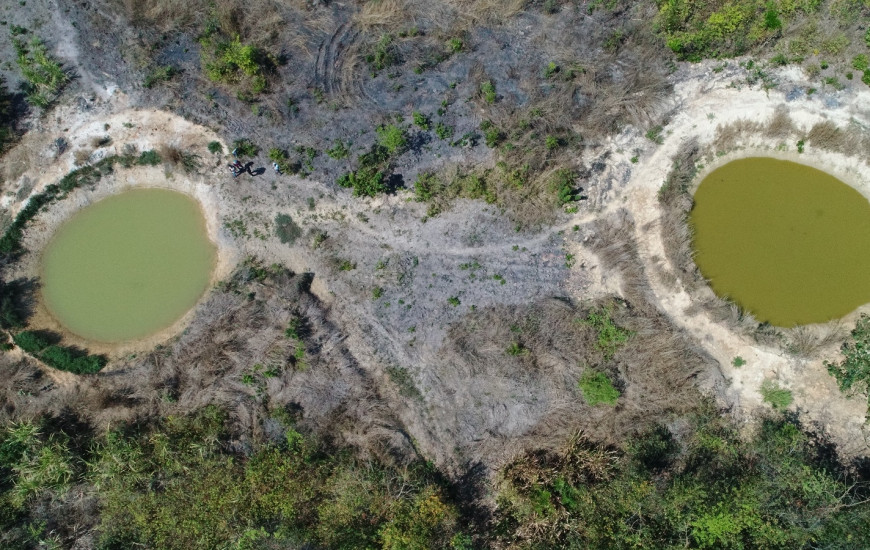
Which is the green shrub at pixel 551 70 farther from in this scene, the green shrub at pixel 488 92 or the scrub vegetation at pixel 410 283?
the green shrub at pixel 488 92

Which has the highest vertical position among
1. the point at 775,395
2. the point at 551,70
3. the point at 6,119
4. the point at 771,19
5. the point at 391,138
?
the point at 6,119

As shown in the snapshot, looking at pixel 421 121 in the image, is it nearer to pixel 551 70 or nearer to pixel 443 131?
pixel 443 131

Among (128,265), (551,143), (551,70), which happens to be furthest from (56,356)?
(551,70)

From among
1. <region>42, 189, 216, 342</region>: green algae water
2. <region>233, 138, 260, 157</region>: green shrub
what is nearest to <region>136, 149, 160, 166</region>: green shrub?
<region>42, 189, 216, 342</region>: green algae water

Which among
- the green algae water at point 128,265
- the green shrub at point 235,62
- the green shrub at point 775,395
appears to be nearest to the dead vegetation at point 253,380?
the green algae water at point 128,265

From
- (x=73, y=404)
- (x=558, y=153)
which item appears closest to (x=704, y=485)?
(x=558, y=153)

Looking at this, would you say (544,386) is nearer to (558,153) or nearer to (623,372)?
(623,372)
